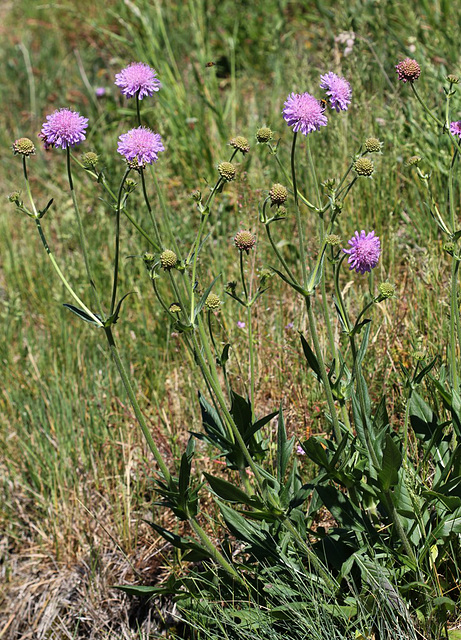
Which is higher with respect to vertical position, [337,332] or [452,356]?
[337,332]

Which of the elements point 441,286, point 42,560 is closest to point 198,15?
point 441,286

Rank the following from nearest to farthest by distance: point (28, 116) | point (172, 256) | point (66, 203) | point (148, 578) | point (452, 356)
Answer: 1. point (172, 256)
2. point (452, 356)
3. point (148, 578)
4. point (66, 203)
5. point (28, 116)

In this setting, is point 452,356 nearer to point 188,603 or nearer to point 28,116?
point 188,603

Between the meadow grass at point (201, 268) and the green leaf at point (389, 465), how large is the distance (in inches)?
19.7

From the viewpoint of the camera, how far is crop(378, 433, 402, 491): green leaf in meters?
1.59

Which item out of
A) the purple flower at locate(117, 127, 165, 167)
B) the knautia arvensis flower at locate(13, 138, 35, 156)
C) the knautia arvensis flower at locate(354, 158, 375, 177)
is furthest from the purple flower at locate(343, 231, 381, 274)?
the knautia arvensis flower at locate(13, 138, 35, 156)

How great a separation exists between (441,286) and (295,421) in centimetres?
78

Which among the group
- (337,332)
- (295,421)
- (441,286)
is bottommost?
(295,421)

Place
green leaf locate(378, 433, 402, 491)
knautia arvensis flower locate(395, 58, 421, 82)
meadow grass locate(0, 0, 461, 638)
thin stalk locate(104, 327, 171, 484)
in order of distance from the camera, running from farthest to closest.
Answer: meadow grass locate(0, 0, 461, 638) → knautia arvensis flower locate(395, 58, 421, 82) → thin stalk locate(104, 327, 171, 484) → green leaf locate(378, 433, 402, 491)

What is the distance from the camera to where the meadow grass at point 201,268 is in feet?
8.66

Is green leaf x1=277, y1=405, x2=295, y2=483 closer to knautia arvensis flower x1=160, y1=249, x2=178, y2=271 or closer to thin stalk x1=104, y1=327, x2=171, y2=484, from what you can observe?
thin stalk x1=104, y1=327, x2=171, y2=484

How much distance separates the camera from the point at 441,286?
2.64 meters

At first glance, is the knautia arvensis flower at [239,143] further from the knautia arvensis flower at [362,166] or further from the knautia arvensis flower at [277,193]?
the knautia arvensis flower at [362,166]

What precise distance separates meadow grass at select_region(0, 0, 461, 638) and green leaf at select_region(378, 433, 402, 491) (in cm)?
50
